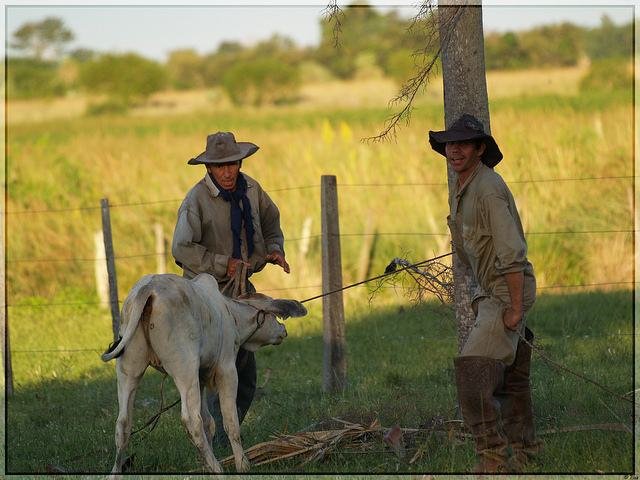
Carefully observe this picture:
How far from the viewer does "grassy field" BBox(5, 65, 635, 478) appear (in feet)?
16.2

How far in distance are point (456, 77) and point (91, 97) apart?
5155 cm

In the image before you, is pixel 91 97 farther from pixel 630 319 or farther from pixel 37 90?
pixel 630 319

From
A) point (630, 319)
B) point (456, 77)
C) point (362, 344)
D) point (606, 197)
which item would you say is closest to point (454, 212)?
point (456, 77)

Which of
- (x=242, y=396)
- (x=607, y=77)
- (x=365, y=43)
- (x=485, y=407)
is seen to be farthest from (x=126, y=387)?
(x=365, y=43)

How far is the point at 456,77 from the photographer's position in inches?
191

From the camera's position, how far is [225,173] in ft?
15.9

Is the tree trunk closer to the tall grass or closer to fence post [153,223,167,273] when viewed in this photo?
the tall grass

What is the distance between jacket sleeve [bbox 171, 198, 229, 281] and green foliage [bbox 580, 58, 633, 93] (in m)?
27.7

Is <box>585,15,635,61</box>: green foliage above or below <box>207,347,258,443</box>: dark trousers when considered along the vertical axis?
above

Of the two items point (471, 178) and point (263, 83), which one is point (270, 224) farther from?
point (263, 83)

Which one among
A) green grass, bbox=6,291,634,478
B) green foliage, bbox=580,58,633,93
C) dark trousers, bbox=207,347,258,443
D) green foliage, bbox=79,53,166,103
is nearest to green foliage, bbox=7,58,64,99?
green foliage, bbox=79,53,166,103

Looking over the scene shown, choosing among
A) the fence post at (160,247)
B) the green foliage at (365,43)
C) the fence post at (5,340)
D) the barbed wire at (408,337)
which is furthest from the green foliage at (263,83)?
the fence post at (5,340)

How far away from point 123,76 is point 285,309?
51307 millimetres

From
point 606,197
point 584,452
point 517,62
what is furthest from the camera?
point 517,62
